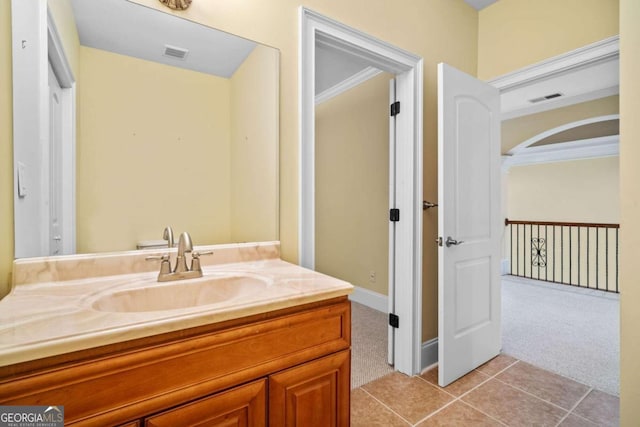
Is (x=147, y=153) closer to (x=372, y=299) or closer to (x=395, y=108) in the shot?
(x=395, y=108)

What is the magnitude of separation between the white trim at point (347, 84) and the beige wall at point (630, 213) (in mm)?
2060

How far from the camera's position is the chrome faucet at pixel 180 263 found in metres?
1.14

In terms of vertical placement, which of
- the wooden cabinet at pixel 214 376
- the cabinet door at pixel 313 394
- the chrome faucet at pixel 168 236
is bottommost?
the cabinet door at pixel 313 394

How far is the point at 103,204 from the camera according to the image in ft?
3.91

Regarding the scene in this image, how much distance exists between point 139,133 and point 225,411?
104 cm

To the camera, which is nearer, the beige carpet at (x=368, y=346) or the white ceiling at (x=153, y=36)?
the white ceiling at (x=153, y=36)

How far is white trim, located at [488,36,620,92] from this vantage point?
188 cm

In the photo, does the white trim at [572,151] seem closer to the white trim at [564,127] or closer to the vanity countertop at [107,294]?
the white trim at [564,127]

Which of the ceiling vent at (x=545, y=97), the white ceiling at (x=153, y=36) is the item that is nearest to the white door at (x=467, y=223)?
the white ceiling at (x=153, y=36)

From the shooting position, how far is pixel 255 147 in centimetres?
153

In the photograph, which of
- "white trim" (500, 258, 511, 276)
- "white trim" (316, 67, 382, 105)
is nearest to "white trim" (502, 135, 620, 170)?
"white trim" (500, 258, 511, 276)

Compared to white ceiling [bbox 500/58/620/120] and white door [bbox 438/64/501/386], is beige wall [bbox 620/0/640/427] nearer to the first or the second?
white door [bbox 438/64/501/386]

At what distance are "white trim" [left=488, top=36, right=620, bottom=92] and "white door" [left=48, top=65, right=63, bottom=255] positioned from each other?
8.67 feet

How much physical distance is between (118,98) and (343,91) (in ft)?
9.57
